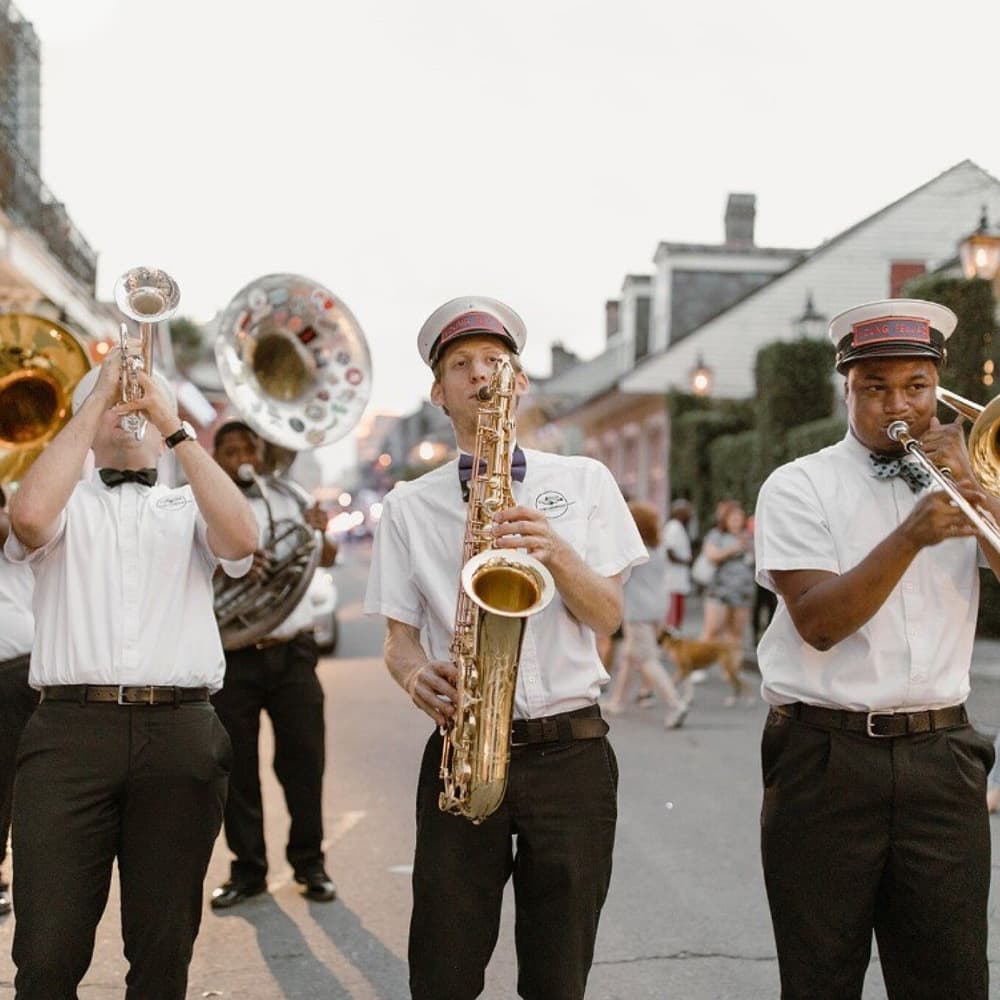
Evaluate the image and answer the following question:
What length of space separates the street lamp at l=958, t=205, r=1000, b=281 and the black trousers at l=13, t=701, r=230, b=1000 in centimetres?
1140

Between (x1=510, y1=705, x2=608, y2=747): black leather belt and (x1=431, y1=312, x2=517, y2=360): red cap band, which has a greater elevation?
(x1=431, y1=312, x2=517, y2=360): red cap band

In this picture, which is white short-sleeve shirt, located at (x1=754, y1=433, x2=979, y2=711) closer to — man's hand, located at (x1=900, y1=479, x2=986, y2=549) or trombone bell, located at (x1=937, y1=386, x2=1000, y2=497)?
trombone bell, located at (x1=937, y1=386, x2=1000, y2=497)

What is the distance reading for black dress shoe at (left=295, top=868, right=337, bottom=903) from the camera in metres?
5.69

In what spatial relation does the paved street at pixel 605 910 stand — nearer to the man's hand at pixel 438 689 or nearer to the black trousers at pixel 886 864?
the black trousers at pixel 886 864

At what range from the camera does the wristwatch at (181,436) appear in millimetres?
3473

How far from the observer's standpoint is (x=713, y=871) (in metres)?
6.17

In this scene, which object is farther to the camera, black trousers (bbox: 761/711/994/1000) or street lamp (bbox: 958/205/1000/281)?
street lamp (bbox: 958/205/1000/281)

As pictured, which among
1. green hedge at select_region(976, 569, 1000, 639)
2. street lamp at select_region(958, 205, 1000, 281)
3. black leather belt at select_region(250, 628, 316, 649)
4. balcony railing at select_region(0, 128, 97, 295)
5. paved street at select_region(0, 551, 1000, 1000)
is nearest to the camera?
paved street at select_region(0, 551, 1000, 1000)

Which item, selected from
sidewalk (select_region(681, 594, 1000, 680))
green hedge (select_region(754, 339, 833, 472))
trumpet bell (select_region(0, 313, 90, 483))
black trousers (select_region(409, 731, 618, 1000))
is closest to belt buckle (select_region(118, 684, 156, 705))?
black trousers (select_region(409, 731, 618, 1000))

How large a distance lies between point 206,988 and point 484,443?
8.68 ft

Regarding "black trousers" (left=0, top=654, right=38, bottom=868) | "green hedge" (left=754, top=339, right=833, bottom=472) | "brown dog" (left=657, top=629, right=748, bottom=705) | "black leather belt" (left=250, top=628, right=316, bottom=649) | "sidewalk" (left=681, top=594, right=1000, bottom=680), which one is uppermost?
"green hedge" (left=754, top=339, right=833, bottom=472)

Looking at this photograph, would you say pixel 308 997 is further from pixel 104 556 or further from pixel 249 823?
pixel 104 556

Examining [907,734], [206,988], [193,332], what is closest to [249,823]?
[206,988]

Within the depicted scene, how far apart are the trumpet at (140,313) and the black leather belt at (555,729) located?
1321 mm
